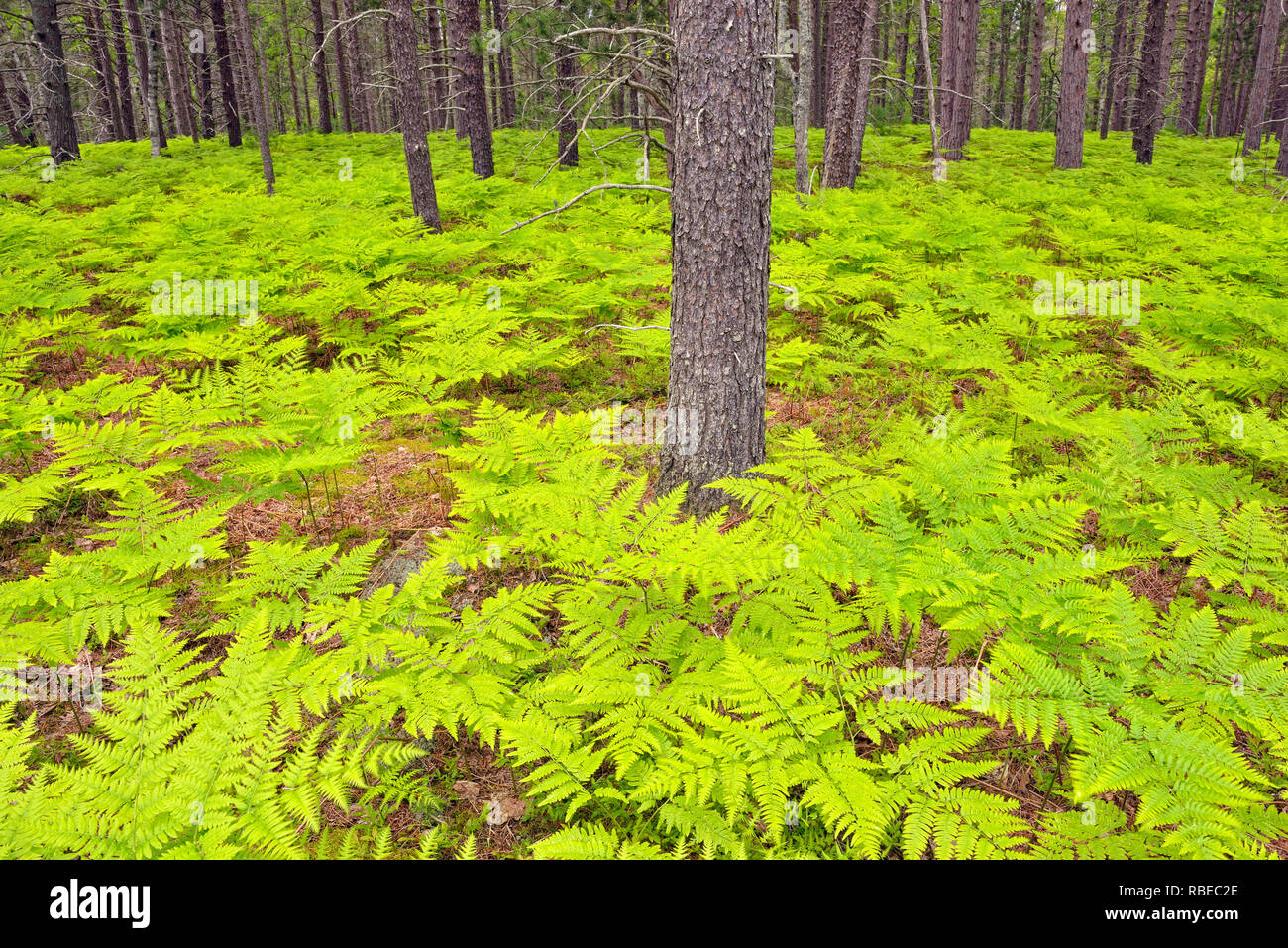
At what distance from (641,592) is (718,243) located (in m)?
2.00

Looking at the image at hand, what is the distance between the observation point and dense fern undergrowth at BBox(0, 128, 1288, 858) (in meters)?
2.31

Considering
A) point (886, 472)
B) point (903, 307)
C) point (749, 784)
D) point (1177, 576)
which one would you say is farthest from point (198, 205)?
point (1177, 576)

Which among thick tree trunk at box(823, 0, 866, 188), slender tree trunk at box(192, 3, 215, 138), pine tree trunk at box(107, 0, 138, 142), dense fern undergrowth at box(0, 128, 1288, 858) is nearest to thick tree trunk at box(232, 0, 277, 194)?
dense fern undergrowth at box(0, 128, 1288, 858)

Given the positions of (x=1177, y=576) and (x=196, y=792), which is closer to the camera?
(x=196, y=792)

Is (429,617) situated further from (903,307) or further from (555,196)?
(555,196)

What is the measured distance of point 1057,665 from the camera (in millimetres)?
2723

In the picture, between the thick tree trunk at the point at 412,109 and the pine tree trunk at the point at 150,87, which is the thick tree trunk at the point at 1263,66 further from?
the pine tree trunk at the point at 150,87

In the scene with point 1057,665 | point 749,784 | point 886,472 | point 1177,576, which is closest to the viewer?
point 749,784

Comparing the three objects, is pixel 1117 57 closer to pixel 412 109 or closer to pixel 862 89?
pixel 862 89

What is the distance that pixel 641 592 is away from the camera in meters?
3.07

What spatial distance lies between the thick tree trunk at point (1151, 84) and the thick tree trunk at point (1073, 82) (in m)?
3.73

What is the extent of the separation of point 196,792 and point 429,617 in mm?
1002

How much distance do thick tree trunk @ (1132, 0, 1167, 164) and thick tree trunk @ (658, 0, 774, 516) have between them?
1841 cm

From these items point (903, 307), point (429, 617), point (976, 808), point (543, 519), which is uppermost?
point (903, 307)
